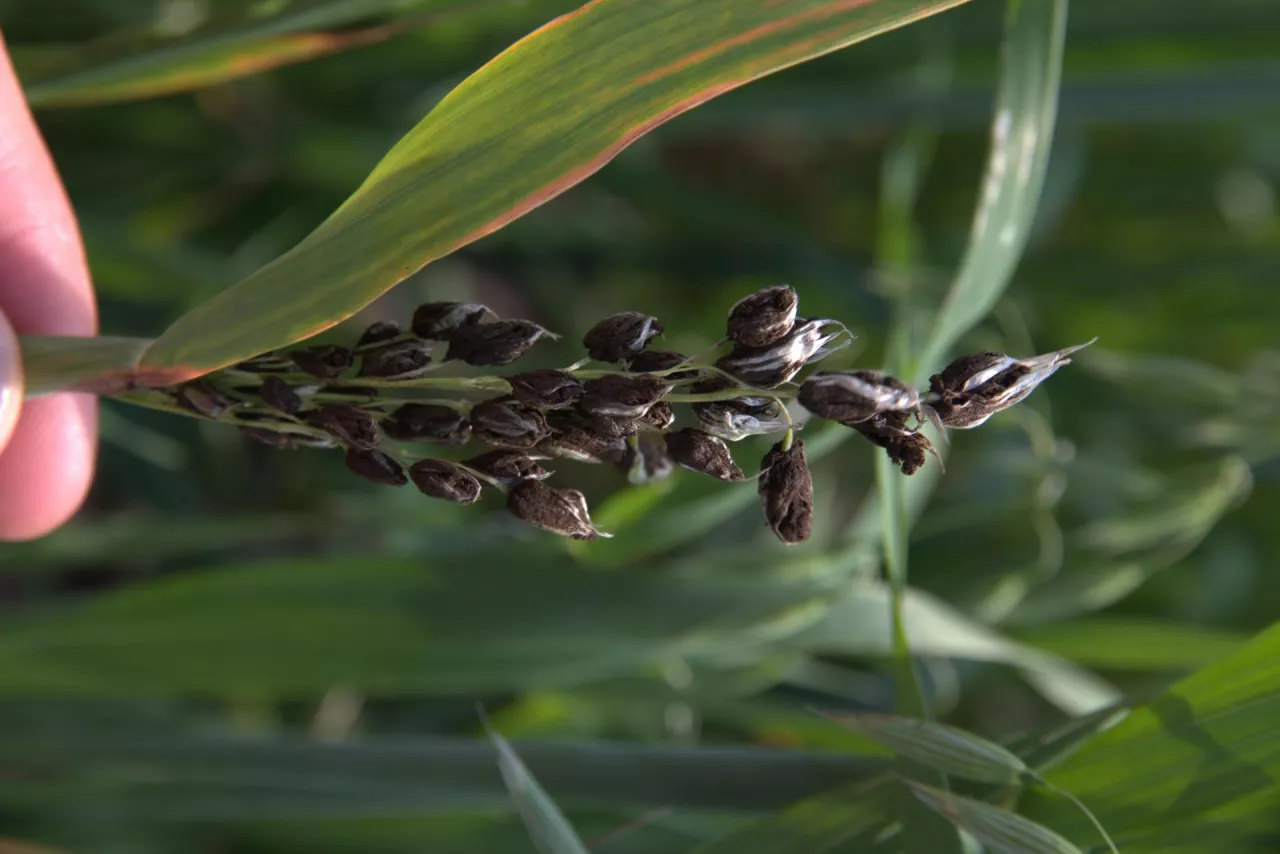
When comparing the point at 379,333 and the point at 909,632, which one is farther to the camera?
the point at 909,632

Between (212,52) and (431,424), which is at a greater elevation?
(212,52)

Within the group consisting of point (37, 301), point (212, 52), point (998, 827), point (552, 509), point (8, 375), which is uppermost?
point (212, 52)

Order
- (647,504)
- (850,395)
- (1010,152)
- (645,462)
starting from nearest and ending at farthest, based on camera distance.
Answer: (850,395) < (645,462) < (1010,152) < (647,504)

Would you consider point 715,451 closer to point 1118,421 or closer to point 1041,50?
point 1041,50

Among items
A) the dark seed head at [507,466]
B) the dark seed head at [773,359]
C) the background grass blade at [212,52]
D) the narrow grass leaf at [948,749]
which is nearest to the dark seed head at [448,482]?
the dark seed head at [507,466]

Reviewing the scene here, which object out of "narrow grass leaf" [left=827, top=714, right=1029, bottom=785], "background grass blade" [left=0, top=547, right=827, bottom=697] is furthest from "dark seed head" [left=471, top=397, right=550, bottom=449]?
"background grass blade" [left=0, top=547, right=827, bottom=697]

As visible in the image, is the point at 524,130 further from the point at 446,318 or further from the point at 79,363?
the point at 79,363

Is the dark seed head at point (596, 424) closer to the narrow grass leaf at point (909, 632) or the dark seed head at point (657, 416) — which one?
the dark seed head at point (657, 416)

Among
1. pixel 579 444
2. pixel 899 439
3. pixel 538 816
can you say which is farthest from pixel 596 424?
pixel 538 816
